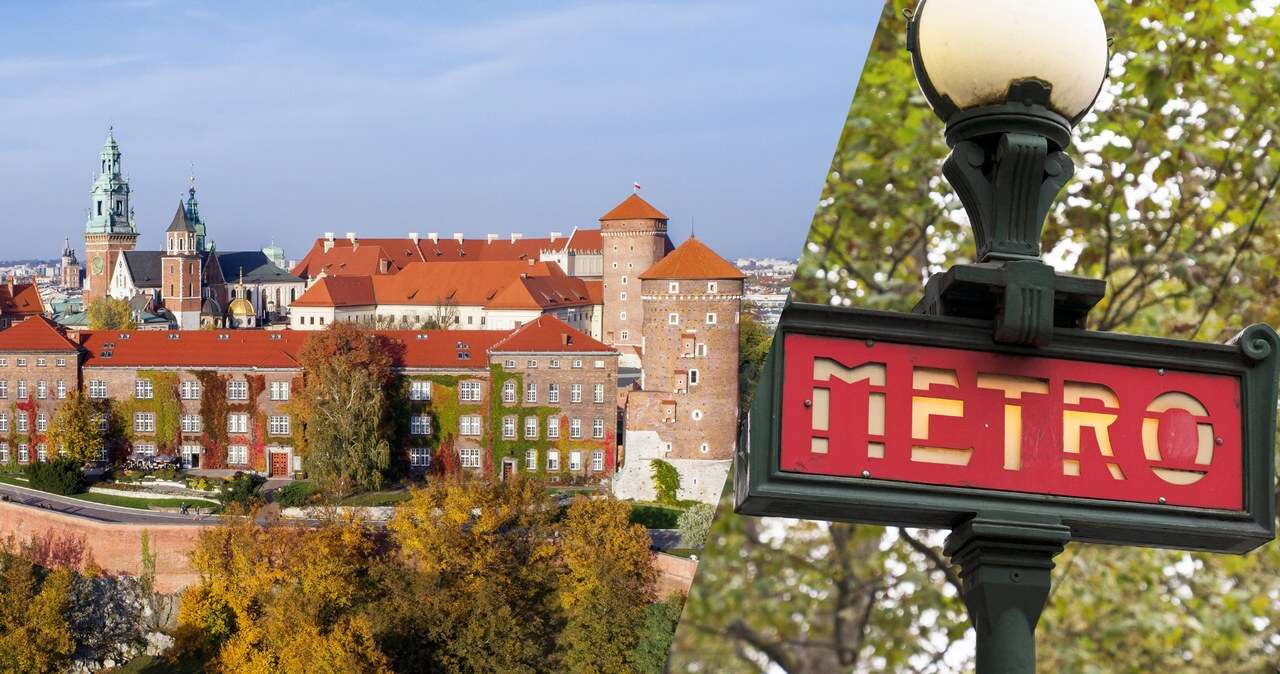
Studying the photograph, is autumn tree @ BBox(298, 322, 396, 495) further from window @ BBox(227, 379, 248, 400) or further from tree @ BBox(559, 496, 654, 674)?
tree @ BBox(559, 496, 654, 674)

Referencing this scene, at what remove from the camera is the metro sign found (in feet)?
3.03

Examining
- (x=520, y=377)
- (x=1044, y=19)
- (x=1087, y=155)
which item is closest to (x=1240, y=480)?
(x=1044, y=19)

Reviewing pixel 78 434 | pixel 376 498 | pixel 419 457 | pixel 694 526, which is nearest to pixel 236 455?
pixel 78 434

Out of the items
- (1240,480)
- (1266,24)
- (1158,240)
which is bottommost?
(1240,480)

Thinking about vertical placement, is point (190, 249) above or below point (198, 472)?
above

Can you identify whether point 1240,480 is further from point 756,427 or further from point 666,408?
point 666,408

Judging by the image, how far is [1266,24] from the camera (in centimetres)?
140

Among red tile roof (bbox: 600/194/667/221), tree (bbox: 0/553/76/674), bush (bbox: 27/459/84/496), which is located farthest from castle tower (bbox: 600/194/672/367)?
tree (bbox: 0/553/76/674)

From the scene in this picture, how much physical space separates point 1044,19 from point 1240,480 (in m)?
0.37

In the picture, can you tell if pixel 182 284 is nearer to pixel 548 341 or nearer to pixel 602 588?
pixel 548 341

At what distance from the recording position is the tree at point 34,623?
1633 cm

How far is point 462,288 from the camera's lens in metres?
37.8

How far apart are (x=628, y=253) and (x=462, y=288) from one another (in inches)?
282

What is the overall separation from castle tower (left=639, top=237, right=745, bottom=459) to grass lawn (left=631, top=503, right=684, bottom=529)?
142 centimetres
